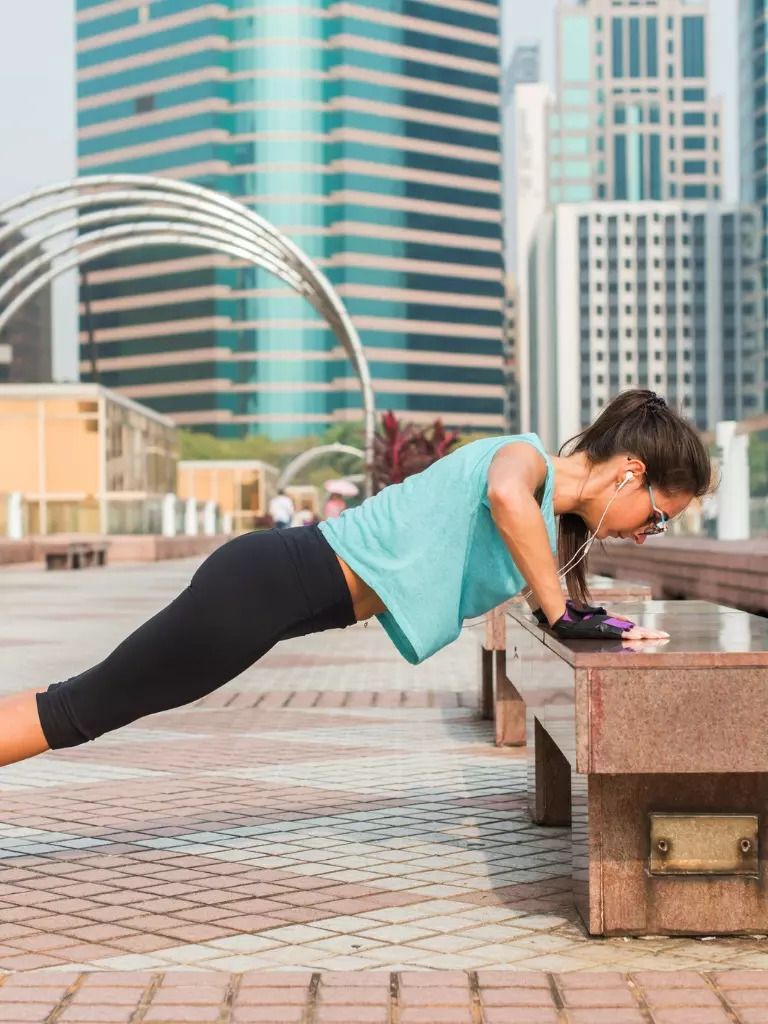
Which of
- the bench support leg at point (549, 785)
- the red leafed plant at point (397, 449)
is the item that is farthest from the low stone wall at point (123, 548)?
the bench support leg at point (549, 785)

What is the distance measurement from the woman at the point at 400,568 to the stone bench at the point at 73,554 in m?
28.8

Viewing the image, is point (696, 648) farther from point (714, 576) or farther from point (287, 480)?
point (287, 480)

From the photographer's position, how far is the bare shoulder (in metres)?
3.62

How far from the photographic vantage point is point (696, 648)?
12.1 feet

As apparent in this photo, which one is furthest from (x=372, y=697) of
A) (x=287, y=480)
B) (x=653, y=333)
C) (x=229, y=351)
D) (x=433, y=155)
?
(x=653, y=333)

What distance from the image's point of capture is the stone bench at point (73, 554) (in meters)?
32.4

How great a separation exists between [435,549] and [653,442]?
0.59 meters

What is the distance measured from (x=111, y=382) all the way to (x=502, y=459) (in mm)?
143918

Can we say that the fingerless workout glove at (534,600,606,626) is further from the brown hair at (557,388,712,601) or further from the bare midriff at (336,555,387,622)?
the bare midriff at (336,555,387,622)

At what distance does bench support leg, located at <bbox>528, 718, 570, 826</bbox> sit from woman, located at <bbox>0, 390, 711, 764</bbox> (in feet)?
4.97

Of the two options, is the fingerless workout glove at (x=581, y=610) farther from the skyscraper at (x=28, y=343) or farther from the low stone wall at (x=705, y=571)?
the skyscraper at (x=28, y=343)

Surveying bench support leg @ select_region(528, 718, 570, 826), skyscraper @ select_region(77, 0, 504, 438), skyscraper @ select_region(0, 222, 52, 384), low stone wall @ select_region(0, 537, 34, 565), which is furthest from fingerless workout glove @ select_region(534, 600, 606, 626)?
skyscraper @ select_region(77, 0, 504, 438)

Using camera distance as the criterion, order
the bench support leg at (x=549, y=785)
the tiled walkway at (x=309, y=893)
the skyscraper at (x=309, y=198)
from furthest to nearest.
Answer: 1. the skyscraper at (x=309, y=198)
2. the bench support leg at (x=549, y=785)
3. the tiled walkway at (x=309, y=893)

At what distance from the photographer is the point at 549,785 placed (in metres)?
5.32
